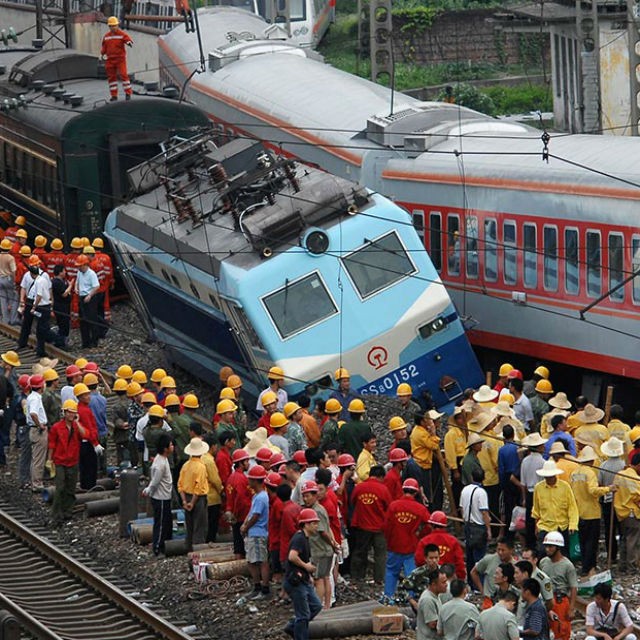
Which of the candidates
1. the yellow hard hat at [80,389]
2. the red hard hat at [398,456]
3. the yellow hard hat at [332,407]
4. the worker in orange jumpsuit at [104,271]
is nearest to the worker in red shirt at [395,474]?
the red hard hat at [398,456]

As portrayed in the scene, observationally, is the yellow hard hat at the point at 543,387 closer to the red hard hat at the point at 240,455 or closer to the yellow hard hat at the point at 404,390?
the yellow hard hat at the point at 404,390

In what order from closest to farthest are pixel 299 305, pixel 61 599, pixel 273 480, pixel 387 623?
pixel 387 623 < pixel 273 480 < pixel 61 599 < pixel 299 305

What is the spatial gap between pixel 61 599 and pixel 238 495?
2254 mm

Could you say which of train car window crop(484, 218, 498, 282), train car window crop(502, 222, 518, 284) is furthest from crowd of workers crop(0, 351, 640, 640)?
train car window crop(484, 218, 498, 282)

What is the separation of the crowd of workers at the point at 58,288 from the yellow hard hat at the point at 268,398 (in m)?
7.19

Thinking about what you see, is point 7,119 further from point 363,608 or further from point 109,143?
point 363,608

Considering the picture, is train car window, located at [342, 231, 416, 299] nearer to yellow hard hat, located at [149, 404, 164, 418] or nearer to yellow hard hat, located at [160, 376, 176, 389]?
yellow hard hat, located at [160, 376, 176, 389]

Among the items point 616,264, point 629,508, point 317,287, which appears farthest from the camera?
point 317,287

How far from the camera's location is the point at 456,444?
19734mm

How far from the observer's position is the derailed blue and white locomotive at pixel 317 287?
22984 mm

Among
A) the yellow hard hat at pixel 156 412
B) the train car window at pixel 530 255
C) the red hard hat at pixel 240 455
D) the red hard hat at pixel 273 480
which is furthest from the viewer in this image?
the train car window at pixel 530 255

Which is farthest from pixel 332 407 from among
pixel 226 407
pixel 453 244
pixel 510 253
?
pixel 453 244

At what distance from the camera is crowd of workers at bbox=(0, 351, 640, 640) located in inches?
602

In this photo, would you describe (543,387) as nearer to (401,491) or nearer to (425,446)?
(425,446)
